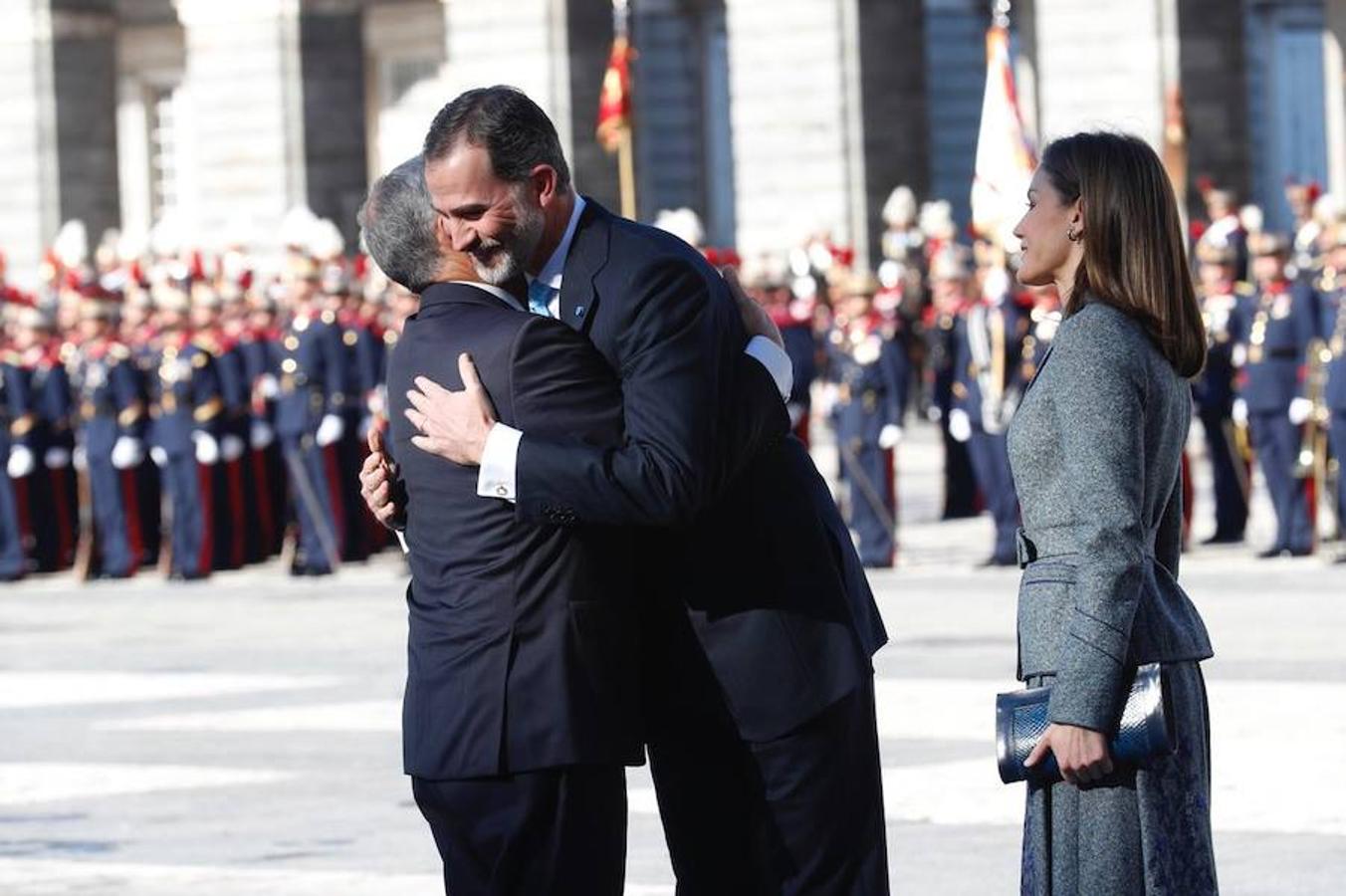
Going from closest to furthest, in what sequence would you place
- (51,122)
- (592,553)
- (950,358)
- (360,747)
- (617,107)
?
(592,553) → (360,747) → (950,358) → (617,107) → (51,122)

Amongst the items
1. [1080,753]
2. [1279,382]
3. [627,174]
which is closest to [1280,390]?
[1279,382]

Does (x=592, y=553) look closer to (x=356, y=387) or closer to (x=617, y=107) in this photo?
(x=356, y=387)

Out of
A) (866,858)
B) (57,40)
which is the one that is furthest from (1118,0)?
(866,858)

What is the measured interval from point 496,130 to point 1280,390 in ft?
47.8

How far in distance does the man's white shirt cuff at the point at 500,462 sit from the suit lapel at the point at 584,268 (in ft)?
0.78

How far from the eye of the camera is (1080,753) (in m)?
5.55

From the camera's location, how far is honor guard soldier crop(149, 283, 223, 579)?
23.5 metres

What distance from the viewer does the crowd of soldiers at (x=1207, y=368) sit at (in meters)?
19.4

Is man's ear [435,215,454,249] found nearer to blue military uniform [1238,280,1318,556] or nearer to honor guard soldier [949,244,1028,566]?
blue military uniform [1238,280,1318,556]

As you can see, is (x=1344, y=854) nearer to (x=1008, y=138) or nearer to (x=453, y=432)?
(x=453, y=432)

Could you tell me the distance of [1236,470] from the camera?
67.8 feet

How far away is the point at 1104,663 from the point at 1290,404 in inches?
563

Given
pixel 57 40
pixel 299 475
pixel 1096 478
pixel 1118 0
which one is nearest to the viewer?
pixel 1096 478

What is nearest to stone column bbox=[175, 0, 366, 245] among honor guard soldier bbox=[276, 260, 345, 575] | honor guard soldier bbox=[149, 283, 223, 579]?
honor guard soldier bbox=[149, 283, 223, 579]
